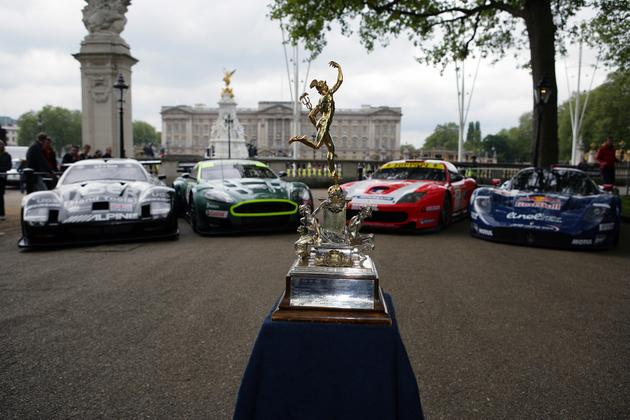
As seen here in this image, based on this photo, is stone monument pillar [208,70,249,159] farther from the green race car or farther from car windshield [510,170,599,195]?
car windshield [510,170,599,195]

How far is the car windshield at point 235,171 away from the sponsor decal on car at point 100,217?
2.32 m

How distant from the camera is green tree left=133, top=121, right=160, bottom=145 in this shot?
A: 14075 cm

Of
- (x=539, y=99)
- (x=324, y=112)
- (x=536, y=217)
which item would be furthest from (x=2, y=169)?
(x=539, y=99)

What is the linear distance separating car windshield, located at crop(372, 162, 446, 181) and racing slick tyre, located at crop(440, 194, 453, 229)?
55 cm

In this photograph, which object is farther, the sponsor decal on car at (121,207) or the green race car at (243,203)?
the green race car at (243,203)

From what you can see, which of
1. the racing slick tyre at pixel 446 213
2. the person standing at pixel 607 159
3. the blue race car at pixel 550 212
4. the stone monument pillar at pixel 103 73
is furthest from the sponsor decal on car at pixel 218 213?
the stone monument pillar at pixel 103 73

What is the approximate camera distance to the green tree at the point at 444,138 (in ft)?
426

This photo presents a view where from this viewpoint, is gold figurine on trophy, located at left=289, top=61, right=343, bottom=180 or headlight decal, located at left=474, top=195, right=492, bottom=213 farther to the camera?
headlight decal, located at left=474, top=195, right=492, bottom=213

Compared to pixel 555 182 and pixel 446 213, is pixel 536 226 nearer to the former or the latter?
pixel 555 182

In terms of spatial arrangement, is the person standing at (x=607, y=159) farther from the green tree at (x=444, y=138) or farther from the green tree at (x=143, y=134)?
the green tree at (x=143, y=134)

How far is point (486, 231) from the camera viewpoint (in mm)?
7801

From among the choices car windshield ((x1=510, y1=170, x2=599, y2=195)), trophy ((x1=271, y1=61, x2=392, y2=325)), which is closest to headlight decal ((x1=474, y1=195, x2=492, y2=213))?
car windshield ((x1=510, y1=170, x2=599, y2=195))

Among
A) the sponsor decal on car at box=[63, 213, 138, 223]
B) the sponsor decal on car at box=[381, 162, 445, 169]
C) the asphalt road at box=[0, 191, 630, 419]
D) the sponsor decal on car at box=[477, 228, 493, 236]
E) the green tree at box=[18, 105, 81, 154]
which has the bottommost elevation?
the asphalt road at box=[0, 191, 630, 419]


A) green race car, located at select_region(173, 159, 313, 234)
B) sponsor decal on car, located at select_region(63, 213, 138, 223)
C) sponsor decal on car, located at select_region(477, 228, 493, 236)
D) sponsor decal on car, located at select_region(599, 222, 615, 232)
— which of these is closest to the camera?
sponsor decal on car, located at select_region(63, 213, 138, 223)
